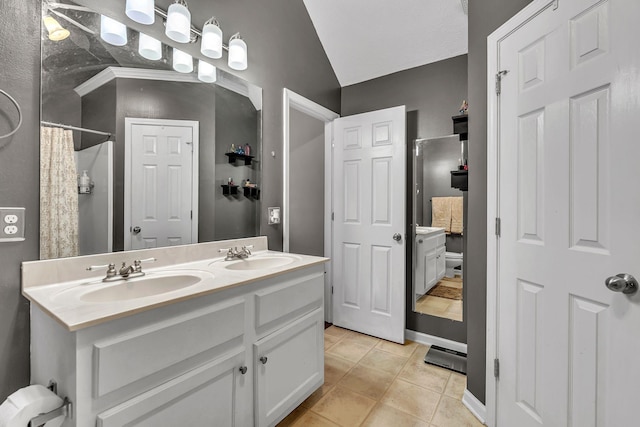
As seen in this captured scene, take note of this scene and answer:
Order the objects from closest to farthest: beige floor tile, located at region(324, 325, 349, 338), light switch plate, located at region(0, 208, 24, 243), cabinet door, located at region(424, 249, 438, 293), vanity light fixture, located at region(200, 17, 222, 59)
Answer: light switch plate, located at region(0, 208, 24, 243), vanity light fixture, located at region(200, 17, 222, 59), cabinet door, located at region(424, 249, 438, 293), beige floor tile, located at region(324, 325, 349, 338)

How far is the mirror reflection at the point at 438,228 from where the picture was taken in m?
2.40

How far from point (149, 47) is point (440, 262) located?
8.31 ft

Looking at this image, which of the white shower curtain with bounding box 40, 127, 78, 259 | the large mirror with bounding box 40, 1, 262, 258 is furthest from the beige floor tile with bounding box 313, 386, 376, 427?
the white shower curtain with bounding box 40, 127, 78, 259

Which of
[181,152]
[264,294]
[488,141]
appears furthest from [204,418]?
[488,141]

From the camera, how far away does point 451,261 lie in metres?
2.43

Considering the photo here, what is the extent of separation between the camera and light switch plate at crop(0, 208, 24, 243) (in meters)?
1.08

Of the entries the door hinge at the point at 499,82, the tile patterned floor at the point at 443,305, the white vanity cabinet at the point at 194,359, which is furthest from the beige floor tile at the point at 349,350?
the door hinge at the point at 499,82

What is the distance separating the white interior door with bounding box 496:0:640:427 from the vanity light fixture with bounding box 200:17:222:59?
5.19 feet

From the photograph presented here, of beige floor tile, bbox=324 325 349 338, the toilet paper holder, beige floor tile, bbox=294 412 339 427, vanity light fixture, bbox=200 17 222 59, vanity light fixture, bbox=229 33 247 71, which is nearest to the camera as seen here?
the toilet paper holder

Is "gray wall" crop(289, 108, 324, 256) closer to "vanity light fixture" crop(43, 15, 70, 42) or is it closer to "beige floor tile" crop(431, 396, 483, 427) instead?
"beige floor tile" crop(431, 396, 483, 427)

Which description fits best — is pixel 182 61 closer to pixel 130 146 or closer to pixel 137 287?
pixel 130 146

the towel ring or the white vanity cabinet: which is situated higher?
the towel ring

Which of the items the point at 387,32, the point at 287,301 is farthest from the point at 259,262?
the point at 387,32

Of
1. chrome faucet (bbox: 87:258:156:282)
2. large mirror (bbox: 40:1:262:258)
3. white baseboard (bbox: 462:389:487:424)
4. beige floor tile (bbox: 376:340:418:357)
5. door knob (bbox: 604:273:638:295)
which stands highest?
large mirror (bbox: 40:1:262:258)
